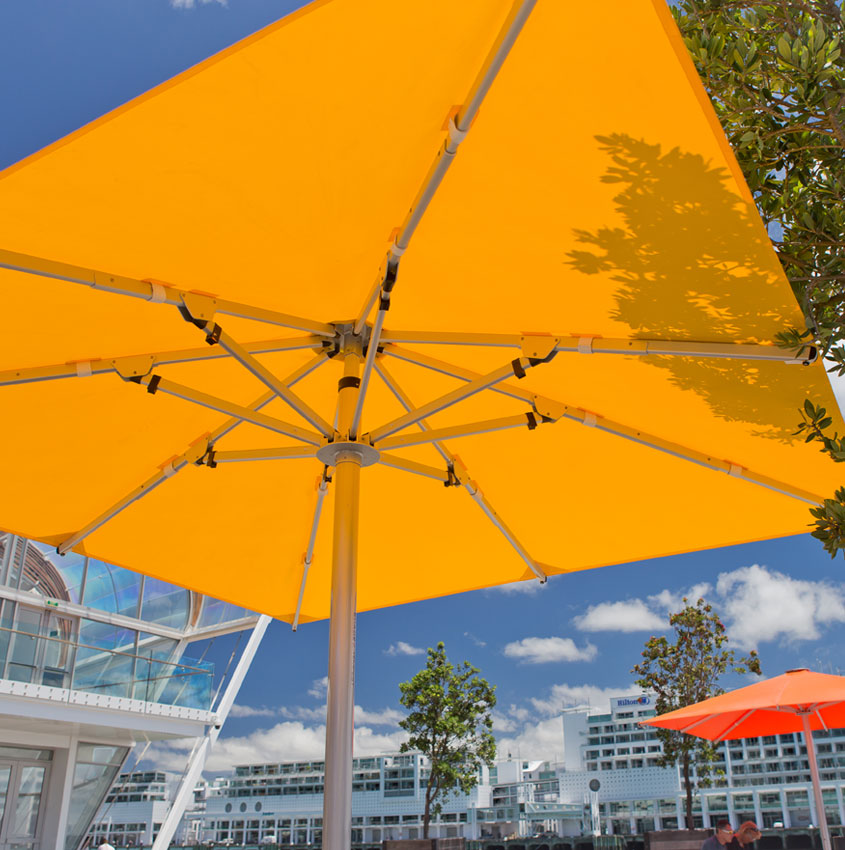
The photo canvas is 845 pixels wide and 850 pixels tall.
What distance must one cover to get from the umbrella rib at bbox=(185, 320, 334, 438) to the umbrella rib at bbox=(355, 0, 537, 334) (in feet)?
2.38

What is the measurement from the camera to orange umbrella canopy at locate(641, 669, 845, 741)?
5547 millimetres

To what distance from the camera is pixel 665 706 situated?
18094mm

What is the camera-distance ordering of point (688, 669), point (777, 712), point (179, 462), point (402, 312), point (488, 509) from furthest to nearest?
point (688, 669), point (777, 712), point (488, 509), point (179, 462), point (402, 312)

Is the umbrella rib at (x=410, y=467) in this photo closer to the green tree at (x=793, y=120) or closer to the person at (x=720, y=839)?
the green tree at (x=793, y=120)

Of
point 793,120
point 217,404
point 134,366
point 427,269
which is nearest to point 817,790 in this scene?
point 427,269

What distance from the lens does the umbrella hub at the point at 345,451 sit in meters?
3.87

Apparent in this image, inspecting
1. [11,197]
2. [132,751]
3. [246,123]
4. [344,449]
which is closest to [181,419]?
[344,449]

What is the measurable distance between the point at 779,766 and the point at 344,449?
9620cm

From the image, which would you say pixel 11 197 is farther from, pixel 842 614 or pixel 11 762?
pixel 842 614

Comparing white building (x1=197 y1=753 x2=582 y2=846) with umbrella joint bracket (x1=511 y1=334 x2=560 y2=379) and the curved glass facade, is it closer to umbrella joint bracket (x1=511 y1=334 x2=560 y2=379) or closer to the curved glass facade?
the curved glass facade

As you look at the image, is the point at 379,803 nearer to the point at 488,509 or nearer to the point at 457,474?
the point at 488,509

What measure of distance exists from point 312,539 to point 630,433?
7.42ft

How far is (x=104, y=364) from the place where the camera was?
350 cm

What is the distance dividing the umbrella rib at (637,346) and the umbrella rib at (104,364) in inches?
26.0
